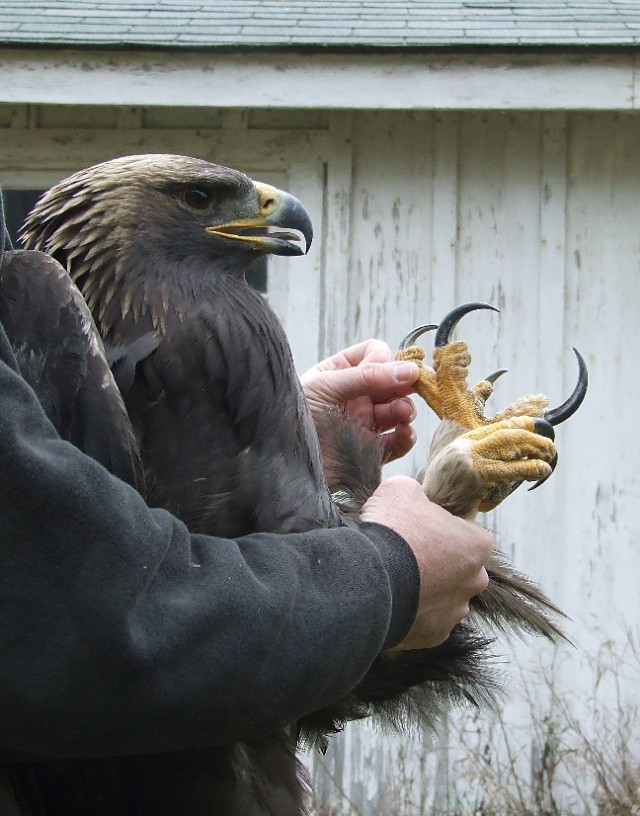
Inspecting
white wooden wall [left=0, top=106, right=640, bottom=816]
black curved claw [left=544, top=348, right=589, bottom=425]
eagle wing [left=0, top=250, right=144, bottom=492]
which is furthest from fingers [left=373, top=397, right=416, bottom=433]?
white wooden wall [left=0, top=106, right=640, bottom=816]

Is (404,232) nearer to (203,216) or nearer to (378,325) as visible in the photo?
(378,325)

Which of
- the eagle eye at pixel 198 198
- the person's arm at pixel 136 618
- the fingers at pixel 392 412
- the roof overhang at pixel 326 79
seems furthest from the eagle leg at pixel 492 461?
the roof overhang at pixel 326 79

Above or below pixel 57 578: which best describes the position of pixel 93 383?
above

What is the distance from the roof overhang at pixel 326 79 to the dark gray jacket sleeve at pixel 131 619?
4244 mm

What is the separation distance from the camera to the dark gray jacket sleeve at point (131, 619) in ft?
4.12

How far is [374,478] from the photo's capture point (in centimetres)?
280

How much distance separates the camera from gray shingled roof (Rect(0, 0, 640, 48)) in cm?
538

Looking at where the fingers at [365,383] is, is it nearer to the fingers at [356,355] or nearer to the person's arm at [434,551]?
the fingers at [356,355]

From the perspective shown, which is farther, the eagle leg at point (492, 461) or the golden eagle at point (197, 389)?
the eagle leg at point (492, 461)

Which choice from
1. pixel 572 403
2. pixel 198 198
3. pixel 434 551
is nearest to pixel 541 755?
pixel 572 403

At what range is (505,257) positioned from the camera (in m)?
5.82

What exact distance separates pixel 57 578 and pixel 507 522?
15.4 ft

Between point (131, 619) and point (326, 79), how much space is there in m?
4.55

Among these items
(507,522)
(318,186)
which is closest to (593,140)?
(318,186)
